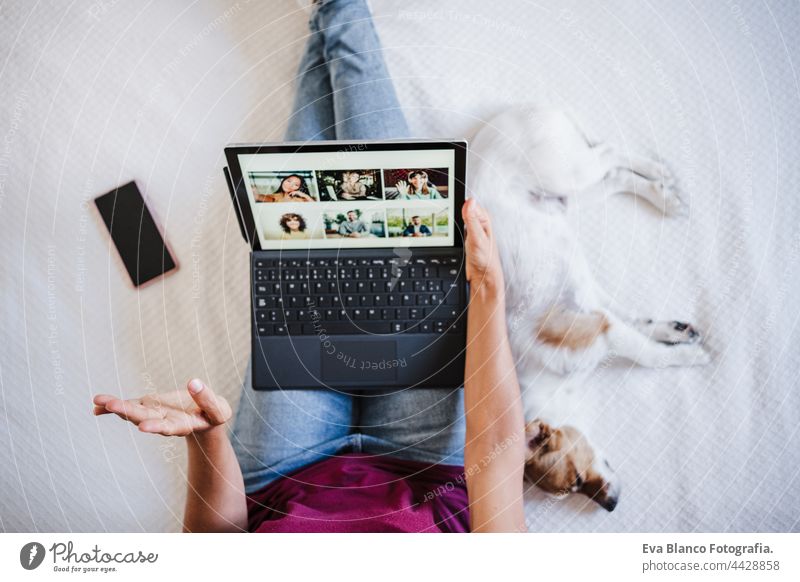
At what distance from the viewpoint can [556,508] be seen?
1.76 feet

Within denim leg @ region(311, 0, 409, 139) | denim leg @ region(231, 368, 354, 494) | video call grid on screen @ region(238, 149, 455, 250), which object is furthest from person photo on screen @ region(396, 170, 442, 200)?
denim leg @ region(231, 368, 354, 494)

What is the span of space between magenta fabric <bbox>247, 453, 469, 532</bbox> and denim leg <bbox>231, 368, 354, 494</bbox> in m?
0.01

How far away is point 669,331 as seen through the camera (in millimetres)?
541

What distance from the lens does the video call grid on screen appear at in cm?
46

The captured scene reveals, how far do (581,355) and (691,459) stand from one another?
145 millimetres

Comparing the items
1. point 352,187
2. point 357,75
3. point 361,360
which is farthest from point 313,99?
point 361,360

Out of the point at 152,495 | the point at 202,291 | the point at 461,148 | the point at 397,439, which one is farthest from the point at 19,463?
the point at 461,148

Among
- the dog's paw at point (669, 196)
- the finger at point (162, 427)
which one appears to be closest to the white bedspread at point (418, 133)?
the dog's paw at point (669, 196)

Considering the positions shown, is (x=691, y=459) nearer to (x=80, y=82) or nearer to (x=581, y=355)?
(x=581, y=355)

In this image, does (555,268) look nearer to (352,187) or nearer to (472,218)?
(472,218)

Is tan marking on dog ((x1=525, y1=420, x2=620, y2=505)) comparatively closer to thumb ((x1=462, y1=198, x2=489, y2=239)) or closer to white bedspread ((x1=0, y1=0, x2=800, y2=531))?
white bedspread ((x1=0, y1=0, x2=800, y2=531))
